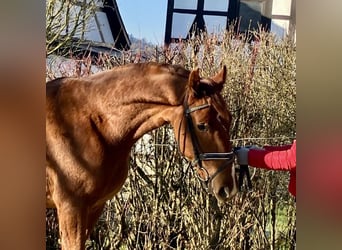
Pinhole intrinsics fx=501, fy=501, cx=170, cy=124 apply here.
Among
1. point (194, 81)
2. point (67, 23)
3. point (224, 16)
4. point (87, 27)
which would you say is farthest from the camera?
point (67, 23)

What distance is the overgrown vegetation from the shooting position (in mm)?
2418

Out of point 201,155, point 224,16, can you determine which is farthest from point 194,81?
point 224,16

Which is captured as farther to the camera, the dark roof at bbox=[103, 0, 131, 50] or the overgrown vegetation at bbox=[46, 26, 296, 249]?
the overgrown vegetation at bbox=[46, 26, 296, 249]

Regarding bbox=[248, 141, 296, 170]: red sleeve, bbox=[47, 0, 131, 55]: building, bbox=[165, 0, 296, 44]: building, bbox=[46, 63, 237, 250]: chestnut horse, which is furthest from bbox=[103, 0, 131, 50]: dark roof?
bbox=[248, 141, 296, 170]: red sleeve

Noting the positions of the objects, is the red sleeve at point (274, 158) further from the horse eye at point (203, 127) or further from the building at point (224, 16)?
the building at point (224, 16)

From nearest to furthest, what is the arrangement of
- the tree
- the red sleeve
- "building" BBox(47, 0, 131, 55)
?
the red sleeve → "building" BBox(47, 0, 131, 55) → the tree

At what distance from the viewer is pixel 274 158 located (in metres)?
1.83

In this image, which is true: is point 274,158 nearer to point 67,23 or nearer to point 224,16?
point 224,16

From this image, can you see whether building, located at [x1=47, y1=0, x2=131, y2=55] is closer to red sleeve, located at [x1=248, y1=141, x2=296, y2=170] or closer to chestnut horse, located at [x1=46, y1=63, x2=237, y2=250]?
chestnut horse, located at [x1=46, y1=63, x2=237, y2=250]

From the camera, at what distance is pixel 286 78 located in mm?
2469

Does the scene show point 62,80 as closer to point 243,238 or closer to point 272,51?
point 272,51

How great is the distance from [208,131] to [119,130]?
33 centimetres
